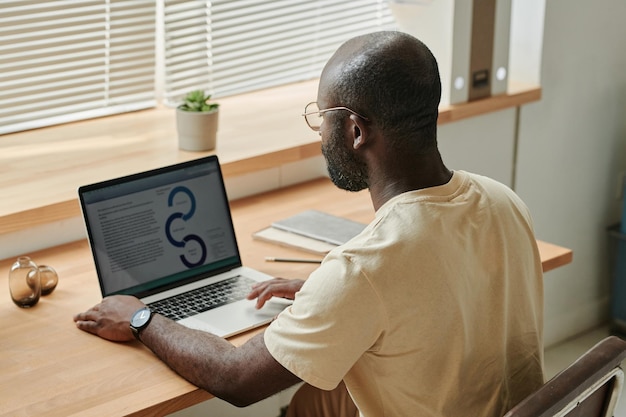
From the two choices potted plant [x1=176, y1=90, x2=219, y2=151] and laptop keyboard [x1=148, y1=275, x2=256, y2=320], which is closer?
laptop keyboard [x1=148, y1=275, x2=256, y2=320]

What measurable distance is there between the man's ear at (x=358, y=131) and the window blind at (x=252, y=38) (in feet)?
4.65

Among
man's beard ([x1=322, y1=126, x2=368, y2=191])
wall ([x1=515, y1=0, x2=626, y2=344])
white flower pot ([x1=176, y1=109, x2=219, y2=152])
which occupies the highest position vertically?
man's beard ([x1=322, y1=126, x2=368, y2=191])

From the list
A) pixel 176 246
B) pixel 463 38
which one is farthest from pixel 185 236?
pixel 463 38

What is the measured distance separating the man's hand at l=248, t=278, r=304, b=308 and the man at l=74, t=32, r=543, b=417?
0.82 feet

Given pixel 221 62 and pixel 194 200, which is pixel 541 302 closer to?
pixel 194 200

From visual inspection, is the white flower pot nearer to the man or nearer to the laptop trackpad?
the laptop trackpad

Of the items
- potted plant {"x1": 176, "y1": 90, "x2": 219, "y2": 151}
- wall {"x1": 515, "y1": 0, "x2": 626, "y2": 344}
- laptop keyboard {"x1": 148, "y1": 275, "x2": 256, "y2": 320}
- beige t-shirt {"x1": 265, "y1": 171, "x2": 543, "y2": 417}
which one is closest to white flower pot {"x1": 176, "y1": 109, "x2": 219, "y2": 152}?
potted plant {"x1": 176, "y1": 90, "x2": 219, "y2": 151}

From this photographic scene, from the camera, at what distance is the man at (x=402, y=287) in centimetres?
144

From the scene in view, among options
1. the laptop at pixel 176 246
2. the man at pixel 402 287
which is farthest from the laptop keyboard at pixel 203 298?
the man at pixel 402 287

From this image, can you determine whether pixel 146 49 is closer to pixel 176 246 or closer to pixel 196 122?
pixel 196 122

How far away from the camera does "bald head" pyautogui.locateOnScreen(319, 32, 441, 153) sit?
1.48 metres

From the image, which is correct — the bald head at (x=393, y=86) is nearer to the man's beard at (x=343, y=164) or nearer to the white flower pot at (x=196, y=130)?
the man's beard at (x=343, y=164)

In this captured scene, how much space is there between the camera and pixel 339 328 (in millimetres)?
1423

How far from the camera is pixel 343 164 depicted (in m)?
1.59
